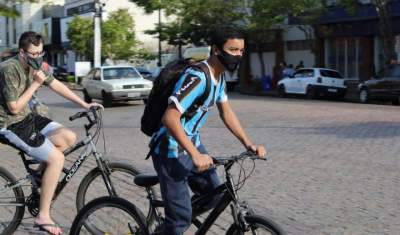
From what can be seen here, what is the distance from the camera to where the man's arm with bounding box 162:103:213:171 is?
372cm

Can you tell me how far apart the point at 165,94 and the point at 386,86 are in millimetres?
20641

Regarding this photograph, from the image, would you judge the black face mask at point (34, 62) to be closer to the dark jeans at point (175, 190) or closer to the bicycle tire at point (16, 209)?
the bicycle tire at point (16, 209)

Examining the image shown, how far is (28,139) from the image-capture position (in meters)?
5.26

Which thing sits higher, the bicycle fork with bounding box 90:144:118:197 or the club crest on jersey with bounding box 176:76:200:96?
the club crest on jersey with bounding box 176:76:200:96

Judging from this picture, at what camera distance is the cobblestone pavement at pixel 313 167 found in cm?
627

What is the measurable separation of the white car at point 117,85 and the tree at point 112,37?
27.2 metres

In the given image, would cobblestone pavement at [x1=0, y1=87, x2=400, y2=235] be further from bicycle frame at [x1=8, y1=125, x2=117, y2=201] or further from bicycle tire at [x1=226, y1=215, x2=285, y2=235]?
bicycle tire at [x1=226, y1=215, x2=285, y2=235]

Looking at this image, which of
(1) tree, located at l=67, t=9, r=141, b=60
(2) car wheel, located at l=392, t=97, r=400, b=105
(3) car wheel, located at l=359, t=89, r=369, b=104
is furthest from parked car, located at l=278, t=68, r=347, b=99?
(1) tree, located at l=67, t=9, r=141, b=60

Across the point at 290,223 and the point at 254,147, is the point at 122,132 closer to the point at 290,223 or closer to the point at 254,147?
the point at 290,223

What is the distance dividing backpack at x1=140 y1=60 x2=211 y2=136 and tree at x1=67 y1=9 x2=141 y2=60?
47.9m

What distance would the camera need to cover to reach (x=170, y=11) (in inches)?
A: 1492

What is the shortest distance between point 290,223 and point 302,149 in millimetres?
5099

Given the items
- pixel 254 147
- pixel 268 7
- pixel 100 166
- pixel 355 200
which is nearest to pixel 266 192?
pixel 355 200

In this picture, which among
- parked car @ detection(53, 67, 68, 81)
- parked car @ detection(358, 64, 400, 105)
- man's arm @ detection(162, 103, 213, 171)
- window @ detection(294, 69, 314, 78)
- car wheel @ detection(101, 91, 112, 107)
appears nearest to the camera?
man's arm @ detection(162, 103, 213, 171)
